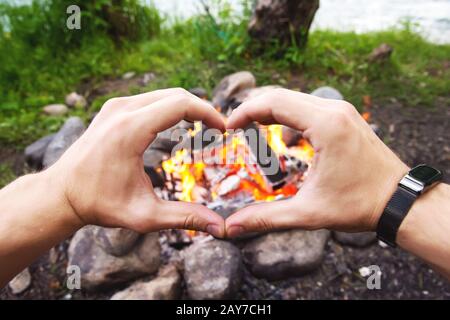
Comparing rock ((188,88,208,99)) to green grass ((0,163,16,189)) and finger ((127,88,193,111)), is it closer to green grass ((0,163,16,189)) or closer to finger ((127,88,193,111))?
green grass ((0,163,16,189))

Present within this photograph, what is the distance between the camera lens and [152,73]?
5.19 metres

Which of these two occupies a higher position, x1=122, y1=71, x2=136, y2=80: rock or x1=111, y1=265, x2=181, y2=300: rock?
x1=122, y1=71, x2=136, y2=80: rock

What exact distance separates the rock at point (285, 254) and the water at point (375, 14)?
4.06 meters

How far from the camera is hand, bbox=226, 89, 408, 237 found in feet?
5.74

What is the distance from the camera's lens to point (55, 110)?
182 inches

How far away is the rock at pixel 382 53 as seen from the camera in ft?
14.8

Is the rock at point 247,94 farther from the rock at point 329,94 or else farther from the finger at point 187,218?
the finger at point 187,218

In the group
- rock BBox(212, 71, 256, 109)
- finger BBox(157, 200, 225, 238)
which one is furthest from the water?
finger BBox(157, 200, 225, 238)

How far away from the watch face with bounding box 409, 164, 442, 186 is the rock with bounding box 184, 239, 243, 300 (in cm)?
140

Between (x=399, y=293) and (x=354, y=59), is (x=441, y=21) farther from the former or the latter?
(x=399, y=293)

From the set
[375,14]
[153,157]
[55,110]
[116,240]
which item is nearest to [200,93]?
[153,157]

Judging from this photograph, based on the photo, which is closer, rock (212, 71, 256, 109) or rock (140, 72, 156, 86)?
rock (212, 71, 256, 109)
